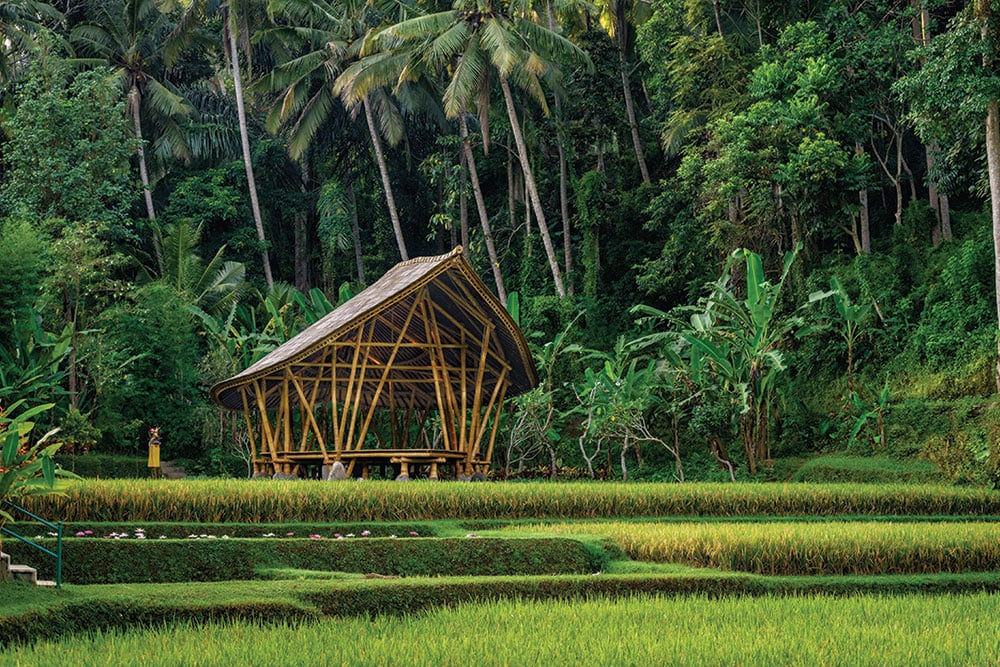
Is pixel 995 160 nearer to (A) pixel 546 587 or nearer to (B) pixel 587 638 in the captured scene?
(A) pixel 546 587

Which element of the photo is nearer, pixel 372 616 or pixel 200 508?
pixel 372 616

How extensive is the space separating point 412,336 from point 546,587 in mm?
12244

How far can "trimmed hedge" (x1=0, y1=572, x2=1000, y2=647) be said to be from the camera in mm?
8102

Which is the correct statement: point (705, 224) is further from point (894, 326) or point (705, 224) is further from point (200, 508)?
point (200, 508)

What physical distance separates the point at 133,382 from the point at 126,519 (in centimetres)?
1281

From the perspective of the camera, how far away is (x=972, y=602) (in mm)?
9445

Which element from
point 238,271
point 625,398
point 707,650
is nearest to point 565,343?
point 625,398

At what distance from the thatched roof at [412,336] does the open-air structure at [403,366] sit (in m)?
0.02

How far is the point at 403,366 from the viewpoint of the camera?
66.9 ft

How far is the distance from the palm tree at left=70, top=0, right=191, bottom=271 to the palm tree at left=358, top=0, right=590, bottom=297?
802cm

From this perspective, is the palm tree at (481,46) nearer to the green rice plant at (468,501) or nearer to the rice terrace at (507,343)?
the rice terrace at (507,343)

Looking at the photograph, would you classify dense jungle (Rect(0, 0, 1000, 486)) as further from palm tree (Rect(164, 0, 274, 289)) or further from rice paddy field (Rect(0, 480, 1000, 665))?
rice paddy field (Rect(0, 480, 1000, 665))

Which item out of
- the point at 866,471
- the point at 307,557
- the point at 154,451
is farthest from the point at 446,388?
the point at 307,557

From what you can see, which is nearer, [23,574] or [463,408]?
[23,574]
